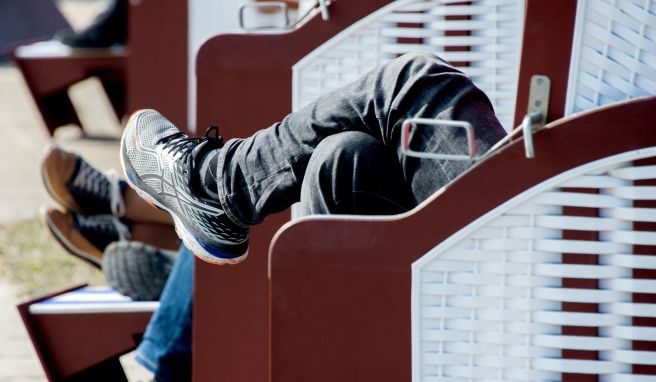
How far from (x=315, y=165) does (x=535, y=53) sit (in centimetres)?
41

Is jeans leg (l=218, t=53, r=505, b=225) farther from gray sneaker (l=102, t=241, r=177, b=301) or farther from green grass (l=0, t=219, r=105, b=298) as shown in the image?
green grass (l=0, t=219, r=105, b=298)

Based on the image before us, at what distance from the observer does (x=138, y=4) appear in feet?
16.9

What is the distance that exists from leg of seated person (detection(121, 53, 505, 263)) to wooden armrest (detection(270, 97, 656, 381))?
15 cm

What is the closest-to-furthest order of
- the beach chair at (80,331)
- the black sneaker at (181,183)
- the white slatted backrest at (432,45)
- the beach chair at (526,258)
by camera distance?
the beach chair at (526,258), the black sneaker at (181,183), the white slatted backrest at (432,45), the beach chair at (80,331)

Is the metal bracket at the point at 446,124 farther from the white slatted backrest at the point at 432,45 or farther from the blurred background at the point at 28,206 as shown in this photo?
the blurred background at the point at 28,206

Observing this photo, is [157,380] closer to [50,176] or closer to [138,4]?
[50,176]

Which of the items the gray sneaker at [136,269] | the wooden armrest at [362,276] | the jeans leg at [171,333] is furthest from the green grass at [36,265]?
the wooden armrest at [362,276]

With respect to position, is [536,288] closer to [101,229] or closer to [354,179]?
[354,179]

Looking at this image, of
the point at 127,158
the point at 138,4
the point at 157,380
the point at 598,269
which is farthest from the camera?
the point at 138,4

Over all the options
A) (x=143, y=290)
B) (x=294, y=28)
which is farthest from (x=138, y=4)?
(x=294, y=28)

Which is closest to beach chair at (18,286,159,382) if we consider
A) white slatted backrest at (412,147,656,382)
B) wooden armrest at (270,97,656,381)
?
wooden armrest at (270,97,656,381)

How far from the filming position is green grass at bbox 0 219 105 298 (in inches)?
145

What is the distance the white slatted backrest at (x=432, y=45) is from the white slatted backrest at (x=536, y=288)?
0.77 meters

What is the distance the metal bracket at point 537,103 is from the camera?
1420 millimetres
